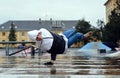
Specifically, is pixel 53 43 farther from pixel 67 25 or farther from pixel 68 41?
pixel 67 25

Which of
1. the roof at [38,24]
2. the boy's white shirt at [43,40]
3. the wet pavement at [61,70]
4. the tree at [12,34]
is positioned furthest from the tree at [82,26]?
the boy's white shirt at [43,40]

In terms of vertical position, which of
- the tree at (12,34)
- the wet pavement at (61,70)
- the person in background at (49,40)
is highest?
the person in background at (49,40)

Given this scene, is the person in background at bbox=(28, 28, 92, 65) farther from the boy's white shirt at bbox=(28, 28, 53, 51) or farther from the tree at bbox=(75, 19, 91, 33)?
the tree at bbox=(75, 19, 91, 33)

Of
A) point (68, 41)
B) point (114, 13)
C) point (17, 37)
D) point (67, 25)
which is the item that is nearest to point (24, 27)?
point (17, 37)

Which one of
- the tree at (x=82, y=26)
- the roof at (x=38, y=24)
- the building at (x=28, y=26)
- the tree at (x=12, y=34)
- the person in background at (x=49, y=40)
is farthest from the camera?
the roof at (x=38, y=24)

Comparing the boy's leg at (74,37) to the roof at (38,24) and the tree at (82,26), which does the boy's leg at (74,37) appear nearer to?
the tree at (82,26)

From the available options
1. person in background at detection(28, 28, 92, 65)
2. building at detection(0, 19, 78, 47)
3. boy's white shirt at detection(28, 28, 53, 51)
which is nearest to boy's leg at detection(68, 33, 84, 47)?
person in background at detection(28, 28, 92, 65)

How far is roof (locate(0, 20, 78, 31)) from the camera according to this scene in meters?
160

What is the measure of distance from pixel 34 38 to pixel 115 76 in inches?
158

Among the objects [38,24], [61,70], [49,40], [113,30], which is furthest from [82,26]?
[61,70]

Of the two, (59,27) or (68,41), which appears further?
(59,27)

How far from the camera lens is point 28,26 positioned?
16112 cm

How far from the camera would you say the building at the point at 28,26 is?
521ft

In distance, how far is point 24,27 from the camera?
16112cm
